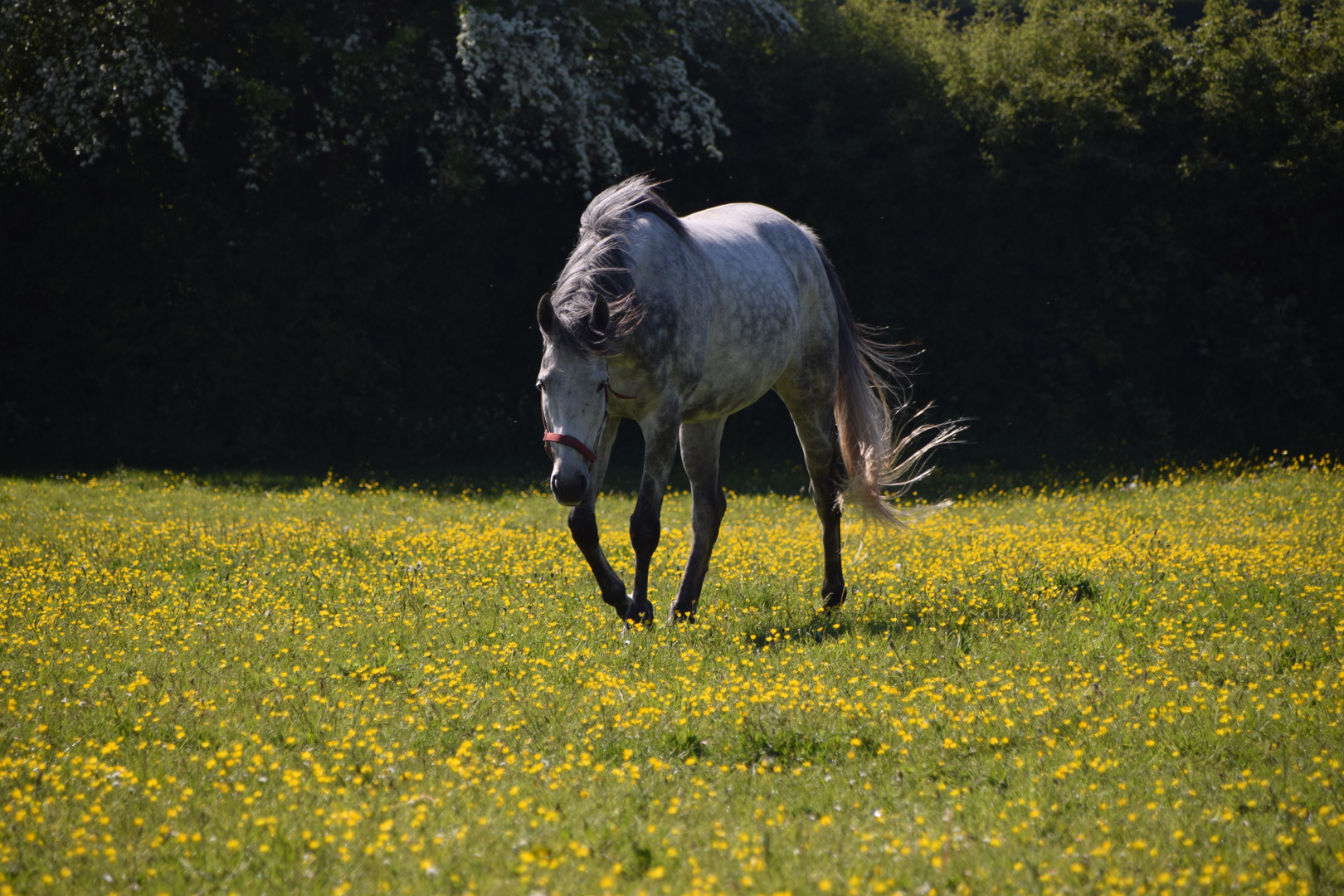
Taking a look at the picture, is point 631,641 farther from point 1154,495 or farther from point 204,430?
point 204,430

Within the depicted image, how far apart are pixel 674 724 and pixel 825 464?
3.14 metres

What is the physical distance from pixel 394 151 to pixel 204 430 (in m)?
4.97

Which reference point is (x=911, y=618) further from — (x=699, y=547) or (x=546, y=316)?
(x=546, y=316)

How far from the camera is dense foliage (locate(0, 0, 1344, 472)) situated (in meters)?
14.4

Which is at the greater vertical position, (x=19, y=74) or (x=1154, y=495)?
(x=19, y=74)

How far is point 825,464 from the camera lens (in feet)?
24.0

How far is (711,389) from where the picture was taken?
638 cm

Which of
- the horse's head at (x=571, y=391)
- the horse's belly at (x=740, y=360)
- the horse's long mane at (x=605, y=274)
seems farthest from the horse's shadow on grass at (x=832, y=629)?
the horse's long mane at (x=605, y=274)

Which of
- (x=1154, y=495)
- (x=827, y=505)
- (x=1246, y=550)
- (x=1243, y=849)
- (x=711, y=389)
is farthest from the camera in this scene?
(x=1154, y=495)

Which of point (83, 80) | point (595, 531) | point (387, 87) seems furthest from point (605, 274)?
point (83, 80)

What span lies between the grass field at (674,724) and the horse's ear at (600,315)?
174cm

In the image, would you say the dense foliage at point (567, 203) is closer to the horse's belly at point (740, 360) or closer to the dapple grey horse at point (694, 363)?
the dapple grey horse at point (694, 363)

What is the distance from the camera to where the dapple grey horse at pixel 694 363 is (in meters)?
5.44

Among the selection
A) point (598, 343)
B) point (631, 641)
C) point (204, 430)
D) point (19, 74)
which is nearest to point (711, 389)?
point (598, 343)
